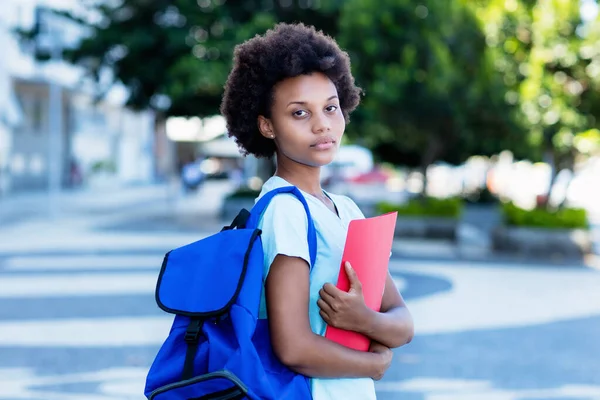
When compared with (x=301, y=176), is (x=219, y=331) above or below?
below

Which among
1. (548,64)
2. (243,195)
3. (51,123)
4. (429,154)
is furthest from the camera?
(51,123)

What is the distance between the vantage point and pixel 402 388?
5.96 m

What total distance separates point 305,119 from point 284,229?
0.32m

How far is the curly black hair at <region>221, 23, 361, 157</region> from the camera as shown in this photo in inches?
82.4

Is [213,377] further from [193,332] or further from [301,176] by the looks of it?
[301,176]

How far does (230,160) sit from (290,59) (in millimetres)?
76650

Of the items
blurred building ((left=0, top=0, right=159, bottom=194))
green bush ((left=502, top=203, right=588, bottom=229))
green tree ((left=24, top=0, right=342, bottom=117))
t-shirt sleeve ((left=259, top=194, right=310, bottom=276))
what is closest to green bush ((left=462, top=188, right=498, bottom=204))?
green tree ((left=24, top=0, right=342, bottom=117))

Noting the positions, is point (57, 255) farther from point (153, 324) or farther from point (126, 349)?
point (126, 349)

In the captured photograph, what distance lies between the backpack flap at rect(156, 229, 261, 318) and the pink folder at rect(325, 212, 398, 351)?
23 cm

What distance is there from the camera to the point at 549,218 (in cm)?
1530

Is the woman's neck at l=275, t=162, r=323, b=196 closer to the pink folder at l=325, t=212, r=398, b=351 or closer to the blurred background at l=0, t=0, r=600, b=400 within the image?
the pink folder at l=325, t=212, r=398, b=351

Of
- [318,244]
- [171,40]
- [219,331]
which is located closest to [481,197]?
[171,40]

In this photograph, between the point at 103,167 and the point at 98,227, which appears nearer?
the point at 98,227

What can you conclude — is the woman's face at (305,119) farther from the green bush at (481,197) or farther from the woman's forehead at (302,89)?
the green bush at (481,197)
